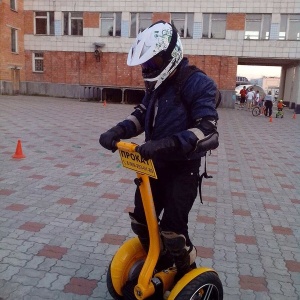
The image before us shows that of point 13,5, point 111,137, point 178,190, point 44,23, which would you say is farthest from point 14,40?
point 178,190

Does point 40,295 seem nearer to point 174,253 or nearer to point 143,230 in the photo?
point 143,230

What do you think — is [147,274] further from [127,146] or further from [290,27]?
[290,27]

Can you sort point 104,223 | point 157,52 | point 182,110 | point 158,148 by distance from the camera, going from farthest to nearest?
point 104,223, point 182,110, point 157,52, point 158,148

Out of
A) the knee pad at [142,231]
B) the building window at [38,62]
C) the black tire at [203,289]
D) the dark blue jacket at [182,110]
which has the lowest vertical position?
the black tire at [203,289]

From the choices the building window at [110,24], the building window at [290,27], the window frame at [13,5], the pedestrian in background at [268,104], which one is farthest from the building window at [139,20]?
the pedestrian in background at [268,104]

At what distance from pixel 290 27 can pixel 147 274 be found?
26.4 meters

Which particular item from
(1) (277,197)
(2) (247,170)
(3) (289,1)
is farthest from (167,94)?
(3) (289,1)

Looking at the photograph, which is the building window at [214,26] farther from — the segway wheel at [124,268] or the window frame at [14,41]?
the segway wheel at [124,268]

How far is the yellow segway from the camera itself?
228 cm

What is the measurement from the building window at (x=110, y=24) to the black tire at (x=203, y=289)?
86.7 feet

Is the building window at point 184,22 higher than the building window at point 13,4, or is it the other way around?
the building window at point 13,4

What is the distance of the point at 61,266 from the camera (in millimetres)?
3188

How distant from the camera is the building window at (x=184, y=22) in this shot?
2573cm

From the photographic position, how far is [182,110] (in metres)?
2.29
